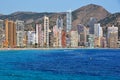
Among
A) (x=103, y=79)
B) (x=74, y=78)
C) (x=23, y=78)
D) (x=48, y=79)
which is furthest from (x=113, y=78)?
(x=23, y=78)

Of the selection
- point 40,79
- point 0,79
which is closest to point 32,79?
point 40,79

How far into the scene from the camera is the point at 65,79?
42.2 metres

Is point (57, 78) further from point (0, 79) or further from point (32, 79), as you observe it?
point (0, 79)

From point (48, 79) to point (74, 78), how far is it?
2.90 m

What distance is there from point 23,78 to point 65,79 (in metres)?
4.82

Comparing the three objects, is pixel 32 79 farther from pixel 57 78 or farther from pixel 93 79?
Answer: pixel 93 79

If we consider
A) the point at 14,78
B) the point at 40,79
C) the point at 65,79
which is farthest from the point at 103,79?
the point at 14,78

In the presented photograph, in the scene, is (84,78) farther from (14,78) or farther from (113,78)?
(14,78)

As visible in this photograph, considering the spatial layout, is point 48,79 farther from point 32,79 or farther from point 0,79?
point 0,79

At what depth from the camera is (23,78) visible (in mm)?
43594

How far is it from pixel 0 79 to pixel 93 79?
32.8ft

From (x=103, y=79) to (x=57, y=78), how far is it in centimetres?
503

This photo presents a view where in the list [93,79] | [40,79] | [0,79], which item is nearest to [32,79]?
[40,79]

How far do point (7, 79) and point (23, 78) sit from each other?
6.46ft
